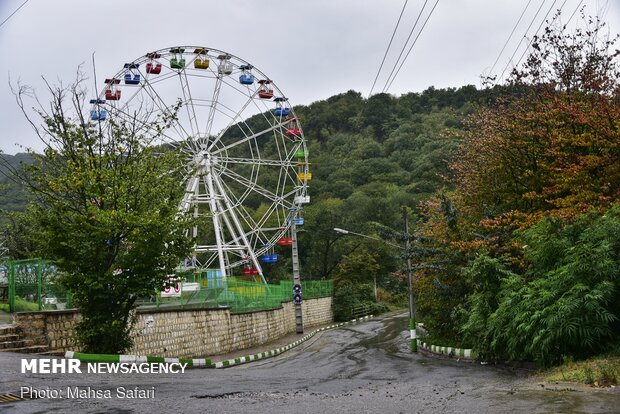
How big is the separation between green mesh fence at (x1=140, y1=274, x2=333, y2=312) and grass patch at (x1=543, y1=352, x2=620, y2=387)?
9041mm

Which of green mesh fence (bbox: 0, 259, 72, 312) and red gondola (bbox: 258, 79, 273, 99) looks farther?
red gondola (bbox: 258, 79, 273, 99)

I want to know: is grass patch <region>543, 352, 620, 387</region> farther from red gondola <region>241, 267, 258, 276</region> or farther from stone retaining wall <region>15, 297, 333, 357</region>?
red gondola <region>241, 267, 258, 276</region>

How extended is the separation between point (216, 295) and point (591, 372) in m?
18.4

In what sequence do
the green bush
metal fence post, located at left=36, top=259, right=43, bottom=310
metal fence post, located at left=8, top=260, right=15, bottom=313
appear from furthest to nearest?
metal fence post, located at left=8, top=260, right=15, bottom=313 < metal fence post, located at left=36, top=259, right=43, bottom=310 < the green bush

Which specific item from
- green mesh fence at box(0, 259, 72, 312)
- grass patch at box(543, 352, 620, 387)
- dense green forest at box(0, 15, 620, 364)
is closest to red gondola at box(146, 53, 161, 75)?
dense green forest at box(0, 15, 620, 364)

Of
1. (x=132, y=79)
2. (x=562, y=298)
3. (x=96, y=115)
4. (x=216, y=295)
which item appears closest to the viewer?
(x=562, y=298)

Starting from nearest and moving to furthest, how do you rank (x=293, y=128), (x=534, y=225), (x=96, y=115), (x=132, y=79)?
(x=534, y=225)
(x=96, y=115)
(x=132, y=79)
(x=293, y=128)

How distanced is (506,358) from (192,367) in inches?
336

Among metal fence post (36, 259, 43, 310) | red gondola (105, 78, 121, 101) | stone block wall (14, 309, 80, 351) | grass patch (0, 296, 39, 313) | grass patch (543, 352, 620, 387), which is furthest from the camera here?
red gondola (105, 78, 121, 101)

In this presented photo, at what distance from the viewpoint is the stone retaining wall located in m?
15.5

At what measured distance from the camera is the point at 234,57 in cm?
3831

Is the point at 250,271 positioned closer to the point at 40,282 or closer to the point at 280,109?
the point at 280,109

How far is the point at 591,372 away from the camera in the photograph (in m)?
10.2

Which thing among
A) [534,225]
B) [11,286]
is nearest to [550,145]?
[534,225]
